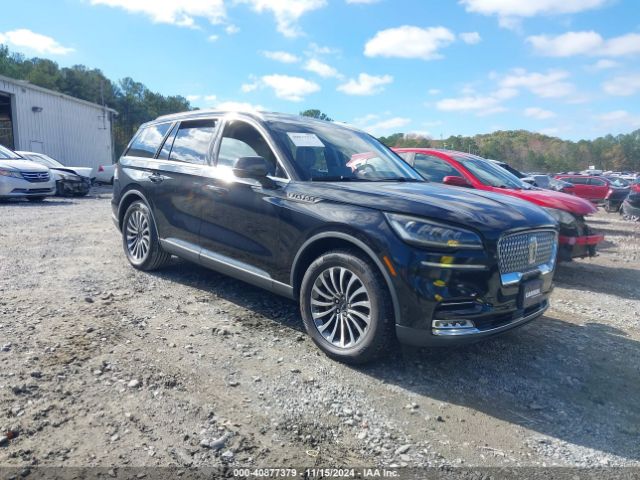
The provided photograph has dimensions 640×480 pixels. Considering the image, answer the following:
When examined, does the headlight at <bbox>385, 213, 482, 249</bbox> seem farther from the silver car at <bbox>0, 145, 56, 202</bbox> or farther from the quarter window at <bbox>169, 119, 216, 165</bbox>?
the silver car at <bbox>0, 145, 56, 202</bbox>

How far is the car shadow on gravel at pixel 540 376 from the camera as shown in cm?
287

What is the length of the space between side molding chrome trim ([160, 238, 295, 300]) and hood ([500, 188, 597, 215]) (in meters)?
4.11

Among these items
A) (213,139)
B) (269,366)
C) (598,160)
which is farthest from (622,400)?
(598,160)

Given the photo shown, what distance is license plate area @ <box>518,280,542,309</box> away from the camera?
3299 millimetres

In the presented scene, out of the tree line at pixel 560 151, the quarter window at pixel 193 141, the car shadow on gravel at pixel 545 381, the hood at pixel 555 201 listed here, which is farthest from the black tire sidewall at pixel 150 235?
the tree line at pixel 560 151

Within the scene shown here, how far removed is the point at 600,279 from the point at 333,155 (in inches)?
193

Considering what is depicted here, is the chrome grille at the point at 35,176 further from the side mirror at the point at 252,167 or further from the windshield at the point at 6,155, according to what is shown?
the side mirror at the point at 252,167

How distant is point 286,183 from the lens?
383cm

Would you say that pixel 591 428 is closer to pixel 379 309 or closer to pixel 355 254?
pixel 379 309

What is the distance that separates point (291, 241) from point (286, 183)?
485 mm

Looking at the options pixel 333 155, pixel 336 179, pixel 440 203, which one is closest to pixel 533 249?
pixel 440 203

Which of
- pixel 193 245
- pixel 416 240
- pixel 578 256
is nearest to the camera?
pixel 416 240

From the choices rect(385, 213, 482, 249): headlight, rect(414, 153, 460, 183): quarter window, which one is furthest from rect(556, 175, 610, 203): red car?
rect(385, 213, 482, 249): headlight

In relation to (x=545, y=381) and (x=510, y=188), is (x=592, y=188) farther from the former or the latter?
(x=545, y=381)
